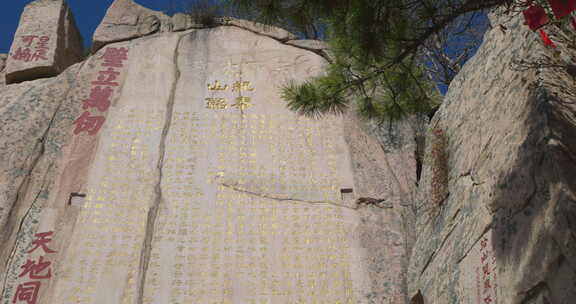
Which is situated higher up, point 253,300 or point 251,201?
point 251,201

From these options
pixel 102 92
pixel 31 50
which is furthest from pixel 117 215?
pixel 31 50

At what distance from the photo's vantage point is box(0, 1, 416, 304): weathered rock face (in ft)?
13.5

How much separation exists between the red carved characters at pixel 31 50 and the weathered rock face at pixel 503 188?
3.78m

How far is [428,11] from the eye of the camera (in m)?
2.84

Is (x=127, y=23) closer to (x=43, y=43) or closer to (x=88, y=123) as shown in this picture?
(x=43, y=43)

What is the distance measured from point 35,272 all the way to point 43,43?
2627 mm

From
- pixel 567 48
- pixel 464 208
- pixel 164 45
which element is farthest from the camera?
pixel 164 45

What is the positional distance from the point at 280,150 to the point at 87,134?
160 centimetres

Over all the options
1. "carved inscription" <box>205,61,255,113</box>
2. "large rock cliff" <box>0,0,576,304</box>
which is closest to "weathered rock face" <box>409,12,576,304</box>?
"large rock cliff" <box>0,0,576,304</box>

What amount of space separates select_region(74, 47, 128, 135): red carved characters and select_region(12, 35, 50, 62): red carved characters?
0.66 meters

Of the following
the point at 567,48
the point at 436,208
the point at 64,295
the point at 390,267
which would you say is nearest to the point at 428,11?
the point at 567,48

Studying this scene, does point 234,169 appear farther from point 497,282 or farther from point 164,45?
point 497,282

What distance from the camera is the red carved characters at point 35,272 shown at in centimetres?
401

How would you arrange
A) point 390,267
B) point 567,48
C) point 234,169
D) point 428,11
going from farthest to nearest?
1. point 234,169
2. point 390,267
3. point 567,48
4. point 428,11
